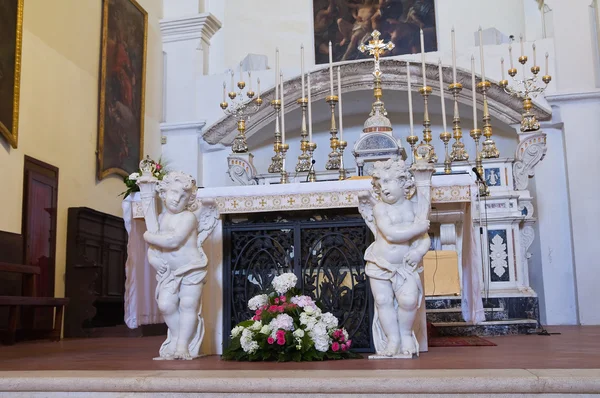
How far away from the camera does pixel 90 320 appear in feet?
26.8

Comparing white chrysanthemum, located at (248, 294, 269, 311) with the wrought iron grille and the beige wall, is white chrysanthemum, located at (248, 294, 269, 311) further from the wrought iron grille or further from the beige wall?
the beige wall

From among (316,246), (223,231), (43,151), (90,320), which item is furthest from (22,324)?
(316,246)

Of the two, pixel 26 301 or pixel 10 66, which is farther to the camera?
pixel 10 66

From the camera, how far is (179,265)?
13.5ft

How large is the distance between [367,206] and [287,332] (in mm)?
876

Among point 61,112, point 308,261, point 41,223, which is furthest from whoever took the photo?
point 61,112

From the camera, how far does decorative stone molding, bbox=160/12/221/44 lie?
11484 millimetres

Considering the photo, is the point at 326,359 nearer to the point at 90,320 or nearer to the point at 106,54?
the point at 90,320

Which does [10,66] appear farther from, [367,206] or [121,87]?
[367,206]

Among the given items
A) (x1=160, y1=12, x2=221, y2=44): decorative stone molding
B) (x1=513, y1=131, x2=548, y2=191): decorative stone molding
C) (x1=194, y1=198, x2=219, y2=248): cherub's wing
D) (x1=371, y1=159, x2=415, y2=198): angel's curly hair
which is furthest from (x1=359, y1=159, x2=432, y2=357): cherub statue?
(x1=160, y1=12, x2=221, y2=44): decorative stone molding

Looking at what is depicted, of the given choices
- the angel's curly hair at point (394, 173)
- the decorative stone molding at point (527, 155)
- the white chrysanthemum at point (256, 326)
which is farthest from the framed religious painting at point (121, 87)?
A: the angel's curly hair at point (394, 173)

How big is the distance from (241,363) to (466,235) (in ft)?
6.21

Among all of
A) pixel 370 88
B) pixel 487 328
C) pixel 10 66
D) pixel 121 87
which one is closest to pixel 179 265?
pixel 487 328

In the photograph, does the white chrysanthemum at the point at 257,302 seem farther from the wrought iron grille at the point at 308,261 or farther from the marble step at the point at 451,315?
the marble step at the point at 451,315
